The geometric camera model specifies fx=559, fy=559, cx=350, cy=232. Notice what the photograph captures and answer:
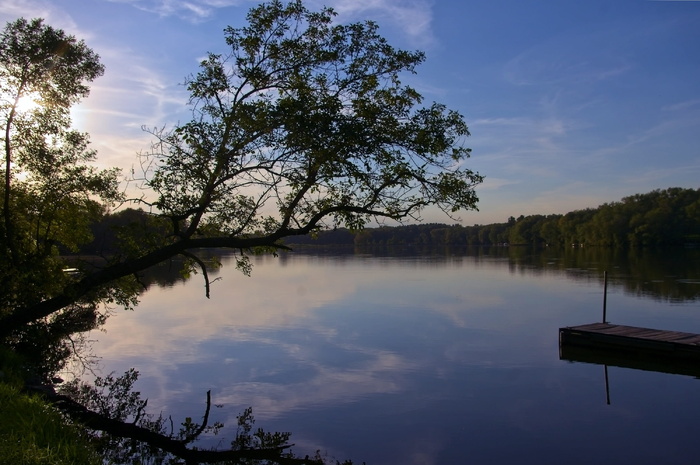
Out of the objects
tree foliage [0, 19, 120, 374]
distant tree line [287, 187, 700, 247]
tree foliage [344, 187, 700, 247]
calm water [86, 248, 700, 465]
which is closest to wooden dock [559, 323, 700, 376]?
calm water [86, 248, 700, 465]

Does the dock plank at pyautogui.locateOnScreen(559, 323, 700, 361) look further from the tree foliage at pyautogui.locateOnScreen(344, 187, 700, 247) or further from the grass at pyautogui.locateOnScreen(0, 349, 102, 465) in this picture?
the tree foliage at pyautogui.locateOnScreen(344, 187, 700, 247)

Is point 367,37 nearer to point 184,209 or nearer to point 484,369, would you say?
point 184,209

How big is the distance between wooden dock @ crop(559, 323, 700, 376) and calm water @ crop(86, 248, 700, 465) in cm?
79

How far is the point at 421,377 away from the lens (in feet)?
57.2

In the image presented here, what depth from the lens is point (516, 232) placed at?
177250mm

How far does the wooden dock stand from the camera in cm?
1825

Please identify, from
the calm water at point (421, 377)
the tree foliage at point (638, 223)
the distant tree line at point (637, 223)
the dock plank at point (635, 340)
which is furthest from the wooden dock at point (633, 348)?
the tree foliage at point (638, 223)

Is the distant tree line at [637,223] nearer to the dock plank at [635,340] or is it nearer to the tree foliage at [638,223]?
the tree foliage at [638,223]

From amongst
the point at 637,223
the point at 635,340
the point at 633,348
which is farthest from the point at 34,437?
the point at 637,223

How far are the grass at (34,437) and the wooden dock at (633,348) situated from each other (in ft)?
→ 55.6

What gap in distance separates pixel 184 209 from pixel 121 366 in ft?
27.9

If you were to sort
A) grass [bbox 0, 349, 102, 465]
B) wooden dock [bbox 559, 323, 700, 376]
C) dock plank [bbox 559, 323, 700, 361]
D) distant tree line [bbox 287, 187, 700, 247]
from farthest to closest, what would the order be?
1. distant tree line [bbox 287, 187, 700, 247]
2. dock plank [bbox 559, 323, 700, 361]
3. wooden dock [bbox 559, 323, 700, 376]
4. grass [bbox 0, 349, 102, 465]

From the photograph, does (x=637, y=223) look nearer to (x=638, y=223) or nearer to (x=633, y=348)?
(x=638, y=223)

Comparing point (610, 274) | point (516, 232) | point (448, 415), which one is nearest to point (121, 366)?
point (448, 415)
